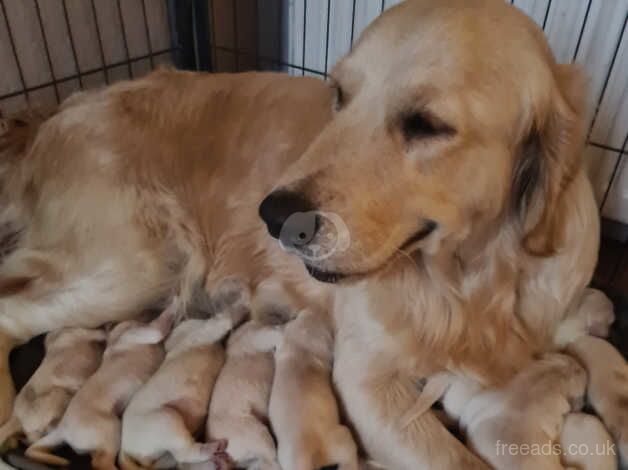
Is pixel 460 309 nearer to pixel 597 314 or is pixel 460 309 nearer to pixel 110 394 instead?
pixel 597 314

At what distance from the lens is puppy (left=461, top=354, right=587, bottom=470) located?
1261mm

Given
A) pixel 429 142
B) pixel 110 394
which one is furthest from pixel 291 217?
pixel 110 394

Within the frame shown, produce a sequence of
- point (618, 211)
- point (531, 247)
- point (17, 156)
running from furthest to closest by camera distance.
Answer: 1. point (618, 211)
2. point (17, 156)
3. point (531, 247)

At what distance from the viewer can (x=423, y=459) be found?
4.30ft

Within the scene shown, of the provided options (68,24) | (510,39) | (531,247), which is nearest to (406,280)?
(531,247)

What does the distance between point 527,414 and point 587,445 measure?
0.14m

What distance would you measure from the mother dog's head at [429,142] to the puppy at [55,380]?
0.80 metres

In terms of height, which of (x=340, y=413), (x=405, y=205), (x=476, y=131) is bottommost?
(x=340, y=413)

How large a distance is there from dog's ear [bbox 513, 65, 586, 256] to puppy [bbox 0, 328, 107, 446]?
1148 millimetres

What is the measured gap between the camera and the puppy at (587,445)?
4.21 feet

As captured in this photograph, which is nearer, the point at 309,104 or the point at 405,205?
the point at 405,205

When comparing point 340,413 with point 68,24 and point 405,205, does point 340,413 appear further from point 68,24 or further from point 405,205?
point 68,24

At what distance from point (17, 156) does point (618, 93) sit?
187 centimetres

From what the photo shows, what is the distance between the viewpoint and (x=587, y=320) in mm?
1608
